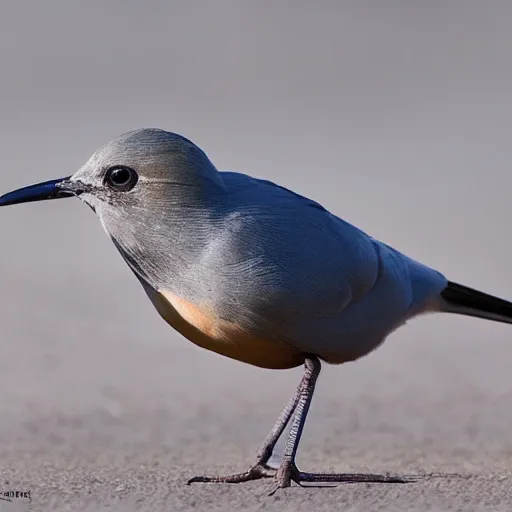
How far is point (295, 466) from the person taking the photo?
5.26 metres

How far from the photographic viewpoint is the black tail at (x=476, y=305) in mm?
6125

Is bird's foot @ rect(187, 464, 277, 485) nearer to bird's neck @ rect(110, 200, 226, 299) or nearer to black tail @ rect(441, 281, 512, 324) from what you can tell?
bird's neck @ rect(110, 200, 226, 299)

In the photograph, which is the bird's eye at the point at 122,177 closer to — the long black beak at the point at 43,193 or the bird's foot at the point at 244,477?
the long black beak at the point at 43,193

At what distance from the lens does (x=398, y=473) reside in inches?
221

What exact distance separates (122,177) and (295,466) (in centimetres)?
126

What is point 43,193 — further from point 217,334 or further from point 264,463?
point 264,463

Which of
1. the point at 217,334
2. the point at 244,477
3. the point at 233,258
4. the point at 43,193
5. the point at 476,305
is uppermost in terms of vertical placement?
the point at 43,193

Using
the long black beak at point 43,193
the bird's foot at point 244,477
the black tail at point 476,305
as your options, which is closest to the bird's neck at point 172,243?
the long black beak at point 43,193

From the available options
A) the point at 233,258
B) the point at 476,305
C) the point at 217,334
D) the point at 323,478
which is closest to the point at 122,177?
the point at 233,258

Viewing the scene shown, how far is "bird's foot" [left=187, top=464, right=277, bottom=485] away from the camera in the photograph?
532 cm

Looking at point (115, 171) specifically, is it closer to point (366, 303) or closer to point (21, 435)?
point (366, 303)

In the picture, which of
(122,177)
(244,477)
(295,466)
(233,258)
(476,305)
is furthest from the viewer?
(476,305)

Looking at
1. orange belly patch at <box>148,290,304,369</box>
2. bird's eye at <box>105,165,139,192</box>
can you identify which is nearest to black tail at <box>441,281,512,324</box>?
orange belly patch at <box>148,290,304,369</box>

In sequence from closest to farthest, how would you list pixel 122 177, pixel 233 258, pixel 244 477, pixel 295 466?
pixel 233 258 < pixel 122 177 < pixel 295 466 < pixel 244 477
